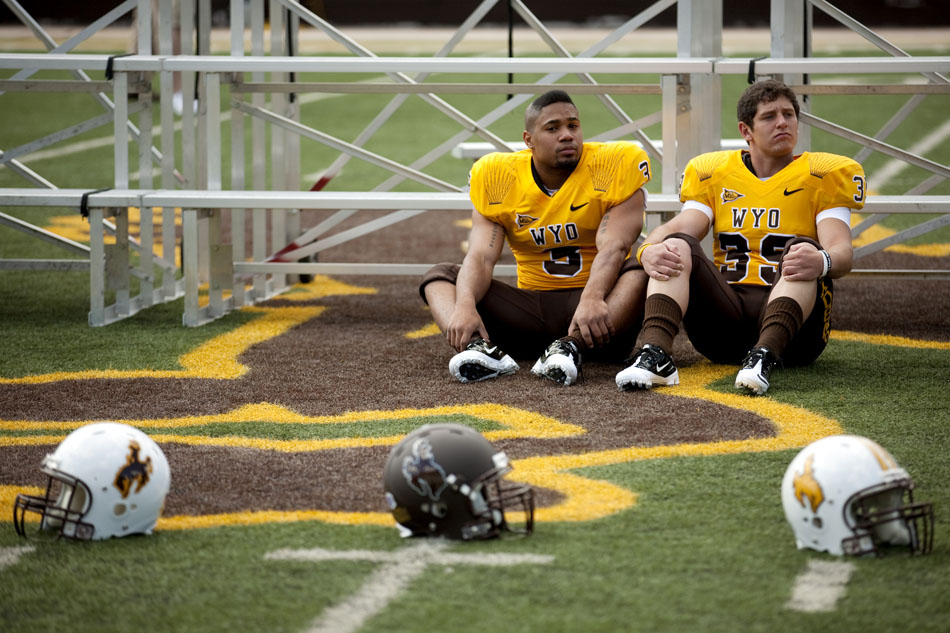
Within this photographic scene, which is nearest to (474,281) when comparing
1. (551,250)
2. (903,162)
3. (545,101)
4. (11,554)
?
(551,250)

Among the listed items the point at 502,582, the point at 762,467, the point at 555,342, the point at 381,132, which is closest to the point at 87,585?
the point at 502,582

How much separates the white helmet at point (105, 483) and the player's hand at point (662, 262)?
6.92 feet

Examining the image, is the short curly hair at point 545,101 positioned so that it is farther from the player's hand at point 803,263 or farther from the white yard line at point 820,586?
the white yard line at point 820,586

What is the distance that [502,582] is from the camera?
2629 mm

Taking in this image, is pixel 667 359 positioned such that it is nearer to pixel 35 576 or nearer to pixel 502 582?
pixel 502 582

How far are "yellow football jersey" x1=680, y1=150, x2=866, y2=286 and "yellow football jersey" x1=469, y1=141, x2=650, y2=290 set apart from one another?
26 centimetres

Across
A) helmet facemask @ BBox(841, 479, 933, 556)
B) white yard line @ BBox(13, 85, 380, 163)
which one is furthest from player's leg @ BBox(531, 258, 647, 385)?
white yard line @ BBox(13, 85, 380, 163)

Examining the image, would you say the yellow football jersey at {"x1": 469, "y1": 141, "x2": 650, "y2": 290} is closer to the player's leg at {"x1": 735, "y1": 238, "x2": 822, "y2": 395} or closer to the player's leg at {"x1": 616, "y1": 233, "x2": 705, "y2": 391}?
the player's leg at {"x1": 616, "y1": 233, "x2": 705, "y2": 391}

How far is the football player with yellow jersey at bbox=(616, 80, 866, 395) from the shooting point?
436 cm

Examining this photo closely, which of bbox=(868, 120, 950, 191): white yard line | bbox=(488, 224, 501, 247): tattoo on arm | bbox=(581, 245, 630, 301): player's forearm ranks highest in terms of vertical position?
bbox=(868, 120, 950, 191): white yard line

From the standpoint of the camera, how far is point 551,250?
4.96 metres

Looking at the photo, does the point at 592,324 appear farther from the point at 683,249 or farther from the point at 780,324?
the point at 780,324

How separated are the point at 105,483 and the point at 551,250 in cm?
248

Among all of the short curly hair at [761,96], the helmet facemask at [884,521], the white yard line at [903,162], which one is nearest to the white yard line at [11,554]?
the helmet facemask at [884,521]
